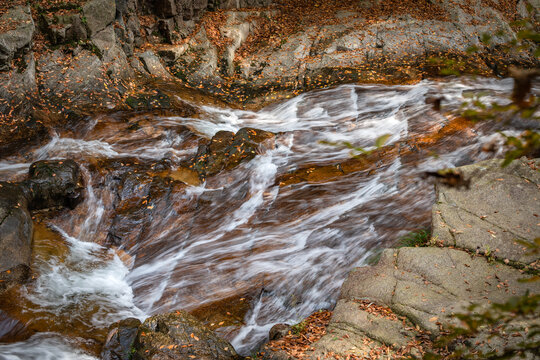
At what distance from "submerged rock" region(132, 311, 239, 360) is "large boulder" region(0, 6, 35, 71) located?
26.9ft

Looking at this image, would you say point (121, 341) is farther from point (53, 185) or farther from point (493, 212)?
point (493, 212)

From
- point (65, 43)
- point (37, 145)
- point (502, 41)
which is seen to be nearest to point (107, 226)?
point (37, 145)

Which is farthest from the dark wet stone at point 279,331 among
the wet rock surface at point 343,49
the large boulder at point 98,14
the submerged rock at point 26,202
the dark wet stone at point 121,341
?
the large boulder at point 98,14

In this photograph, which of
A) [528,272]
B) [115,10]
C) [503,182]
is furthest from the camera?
[115,10]

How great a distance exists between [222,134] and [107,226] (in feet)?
11.3

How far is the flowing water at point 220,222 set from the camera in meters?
6.45

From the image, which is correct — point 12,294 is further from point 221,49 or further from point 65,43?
point 221,49

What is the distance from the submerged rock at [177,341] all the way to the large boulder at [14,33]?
8.20 m

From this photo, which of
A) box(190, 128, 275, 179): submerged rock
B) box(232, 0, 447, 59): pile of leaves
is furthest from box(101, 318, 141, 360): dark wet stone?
box(232, 0, 447, 59): pile of leaves

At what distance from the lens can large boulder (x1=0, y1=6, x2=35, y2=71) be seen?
968 cm

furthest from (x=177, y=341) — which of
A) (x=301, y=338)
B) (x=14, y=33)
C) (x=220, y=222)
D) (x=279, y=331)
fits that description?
(x=14, y=33)

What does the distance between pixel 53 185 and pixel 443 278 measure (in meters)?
7.38

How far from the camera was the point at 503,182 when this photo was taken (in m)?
6.86

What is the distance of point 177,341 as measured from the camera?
4977 mm
